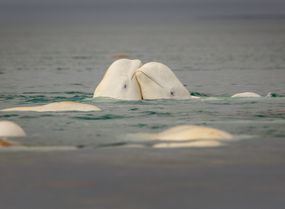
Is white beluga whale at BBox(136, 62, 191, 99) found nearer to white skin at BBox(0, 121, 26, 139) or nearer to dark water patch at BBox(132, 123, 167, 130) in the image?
dark water patch at BBox(132, 123, 167, 130)

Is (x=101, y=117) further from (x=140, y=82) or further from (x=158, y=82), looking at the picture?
(x=158, y=82)

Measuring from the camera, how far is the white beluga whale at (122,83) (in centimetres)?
3769

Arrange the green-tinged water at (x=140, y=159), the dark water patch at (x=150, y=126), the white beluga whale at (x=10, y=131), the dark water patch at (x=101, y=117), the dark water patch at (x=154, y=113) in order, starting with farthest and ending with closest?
the dark water patch at (x=154, y=113)
the dark water patch at (x=101, y=117)
the dark water patch at (x=150, y=126)
the white beluga whale at (x=10, y=131)
the green-tinged water at (x=140, y=159)

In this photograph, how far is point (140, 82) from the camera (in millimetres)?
38062

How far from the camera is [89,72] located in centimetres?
6762

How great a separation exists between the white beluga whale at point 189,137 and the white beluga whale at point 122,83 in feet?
30.8

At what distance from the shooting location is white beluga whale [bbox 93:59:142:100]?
124 feet

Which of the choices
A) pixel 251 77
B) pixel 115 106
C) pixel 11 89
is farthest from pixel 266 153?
pixel 251 77

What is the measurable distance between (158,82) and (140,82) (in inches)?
23.5

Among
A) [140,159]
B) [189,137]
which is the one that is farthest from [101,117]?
[140,159]

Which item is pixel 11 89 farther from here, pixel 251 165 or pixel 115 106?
pixel 251 165

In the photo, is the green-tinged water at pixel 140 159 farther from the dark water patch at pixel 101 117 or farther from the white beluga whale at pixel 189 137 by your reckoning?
the white beluga whale at pixel 189 137

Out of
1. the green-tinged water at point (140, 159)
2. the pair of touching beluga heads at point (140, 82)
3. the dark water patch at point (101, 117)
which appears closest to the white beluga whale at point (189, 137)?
the green-tinged water at point (140, 159)

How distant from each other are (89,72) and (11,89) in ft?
64.1
